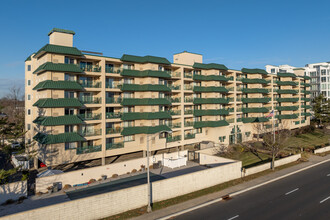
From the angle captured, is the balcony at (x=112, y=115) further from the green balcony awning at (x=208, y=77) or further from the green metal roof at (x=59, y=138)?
the green balcony awning at (x=208, y=77)

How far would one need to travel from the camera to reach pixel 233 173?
3362 cm

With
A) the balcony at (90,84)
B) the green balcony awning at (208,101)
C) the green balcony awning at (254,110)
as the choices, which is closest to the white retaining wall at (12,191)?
the balcony at (90,84)

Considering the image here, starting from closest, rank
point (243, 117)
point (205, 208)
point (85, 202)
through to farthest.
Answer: point (85, 202) < point (205, 208) < point (243, 117)

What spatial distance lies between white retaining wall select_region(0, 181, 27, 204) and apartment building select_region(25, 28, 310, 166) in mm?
8011

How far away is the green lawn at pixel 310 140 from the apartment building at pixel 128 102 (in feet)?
27.1

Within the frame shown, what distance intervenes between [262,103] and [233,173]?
43.3m

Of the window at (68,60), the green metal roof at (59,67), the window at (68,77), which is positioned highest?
the window at (68,60)

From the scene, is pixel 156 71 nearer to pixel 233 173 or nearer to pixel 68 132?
pixel 68 132

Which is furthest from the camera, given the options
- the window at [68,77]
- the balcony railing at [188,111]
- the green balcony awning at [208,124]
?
the green balcony awning at [208,124]

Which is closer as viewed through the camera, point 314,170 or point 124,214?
point 124,214

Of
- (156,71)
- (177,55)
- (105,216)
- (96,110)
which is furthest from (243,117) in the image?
(105,216)

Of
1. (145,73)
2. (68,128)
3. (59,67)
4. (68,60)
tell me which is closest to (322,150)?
(145,73)

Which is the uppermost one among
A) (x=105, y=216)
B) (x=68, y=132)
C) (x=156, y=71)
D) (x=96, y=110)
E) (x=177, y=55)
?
Result: (x=177, y=55)

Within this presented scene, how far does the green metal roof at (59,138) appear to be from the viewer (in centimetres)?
3453
